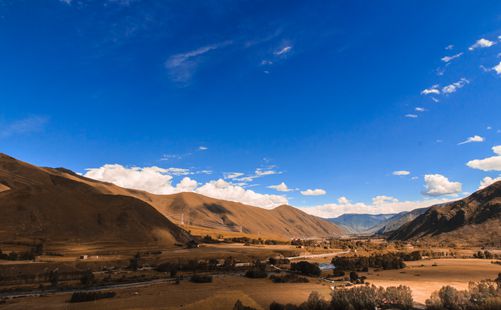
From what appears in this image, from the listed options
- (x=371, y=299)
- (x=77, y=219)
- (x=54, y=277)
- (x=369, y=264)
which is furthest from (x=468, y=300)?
(x=77, y=219)

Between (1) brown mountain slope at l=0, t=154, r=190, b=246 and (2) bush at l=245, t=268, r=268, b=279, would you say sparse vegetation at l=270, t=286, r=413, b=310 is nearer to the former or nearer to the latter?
(2) bush at l=245, t=268, r=268, b=279

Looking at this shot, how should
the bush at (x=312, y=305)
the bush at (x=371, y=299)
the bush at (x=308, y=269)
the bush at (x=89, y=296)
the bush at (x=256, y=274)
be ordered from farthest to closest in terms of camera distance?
1. the bush at (x=308, y=269)
2. the bush at (x=256, y=274)
3. the bush at (x=89, y=296)
4. the bush at (x=371, y=299)
5. the bush at (x=312, y=305)

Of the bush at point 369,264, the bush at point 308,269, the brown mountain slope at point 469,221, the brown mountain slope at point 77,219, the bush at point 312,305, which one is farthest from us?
the brown mountain slope at point 469,221

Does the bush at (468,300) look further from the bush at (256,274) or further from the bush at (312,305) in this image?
the bush at (256,274)

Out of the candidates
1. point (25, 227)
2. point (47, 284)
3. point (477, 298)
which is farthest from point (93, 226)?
point (477, 298)

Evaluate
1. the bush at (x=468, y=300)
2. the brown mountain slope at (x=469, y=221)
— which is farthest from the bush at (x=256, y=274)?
the brown mountain slope at (x=469, y=221)

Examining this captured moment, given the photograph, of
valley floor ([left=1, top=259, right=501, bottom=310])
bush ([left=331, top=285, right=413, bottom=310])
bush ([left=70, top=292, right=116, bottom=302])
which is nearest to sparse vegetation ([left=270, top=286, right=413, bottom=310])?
bush ([left=331, top=285, right=413, bottom=310])
